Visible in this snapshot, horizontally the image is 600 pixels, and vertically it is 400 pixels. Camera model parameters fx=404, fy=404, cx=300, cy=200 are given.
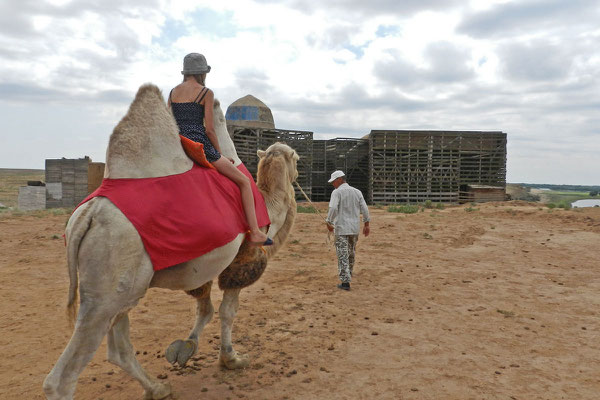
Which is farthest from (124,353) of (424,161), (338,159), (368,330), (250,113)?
(250,113)

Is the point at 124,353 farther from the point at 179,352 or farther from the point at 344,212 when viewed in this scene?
the point at 344,212

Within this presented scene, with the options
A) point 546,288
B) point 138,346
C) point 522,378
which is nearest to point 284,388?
point 138,346

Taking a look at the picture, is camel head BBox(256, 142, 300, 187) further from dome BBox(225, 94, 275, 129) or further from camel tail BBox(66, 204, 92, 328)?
dome BBox(225, 94, 275, 129)

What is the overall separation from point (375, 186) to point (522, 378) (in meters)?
23.0

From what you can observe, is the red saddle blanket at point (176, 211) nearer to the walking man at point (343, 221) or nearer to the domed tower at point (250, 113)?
the walking man at point (343, 221)

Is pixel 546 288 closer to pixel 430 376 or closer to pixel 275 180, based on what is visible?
pixel 430 376

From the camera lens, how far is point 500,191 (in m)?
26.6

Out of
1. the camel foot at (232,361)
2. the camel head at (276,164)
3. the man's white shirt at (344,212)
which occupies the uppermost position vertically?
the camel head at (276,164)

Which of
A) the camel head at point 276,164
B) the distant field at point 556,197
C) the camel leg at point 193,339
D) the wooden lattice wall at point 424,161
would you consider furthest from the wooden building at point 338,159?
the camel leg at point 193,339

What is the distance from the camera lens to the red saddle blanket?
2781 mm

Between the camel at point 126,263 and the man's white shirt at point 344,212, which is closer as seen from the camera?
the camel at point 126,263

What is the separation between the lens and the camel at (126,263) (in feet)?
8.69

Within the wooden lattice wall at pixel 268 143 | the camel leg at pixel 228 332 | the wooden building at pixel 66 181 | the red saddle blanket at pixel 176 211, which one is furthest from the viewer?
the wooden lattice wall at pixel 268 143

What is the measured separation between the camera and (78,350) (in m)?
2.67
